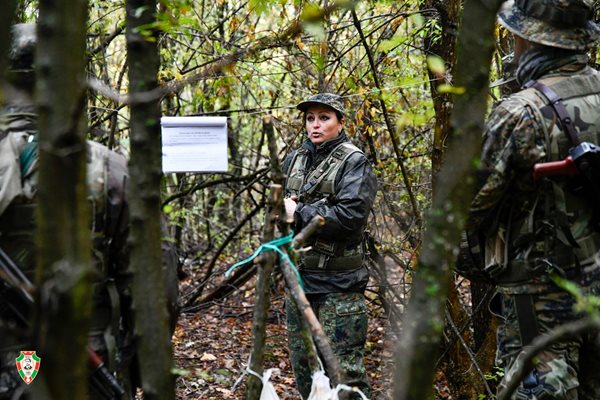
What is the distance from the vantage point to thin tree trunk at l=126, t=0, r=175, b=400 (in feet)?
4.55

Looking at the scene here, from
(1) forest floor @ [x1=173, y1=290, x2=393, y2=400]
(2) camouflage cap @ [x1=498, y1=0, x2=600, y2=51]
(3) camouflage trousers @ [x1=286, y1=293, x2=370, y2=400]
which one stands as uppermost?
(2) camouflage cap @ [x1=498, y1=0, x2=600, y2=51]

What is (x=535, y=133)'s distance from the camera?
9.50 feet

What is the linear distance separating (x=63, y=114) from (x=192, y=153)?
3.92 metres

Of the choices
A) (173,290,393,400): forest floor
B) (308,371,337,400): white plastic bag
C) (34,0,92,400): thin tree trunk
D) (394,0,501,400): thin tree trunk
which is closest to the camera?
(34,0,92,400): thin tree trunk

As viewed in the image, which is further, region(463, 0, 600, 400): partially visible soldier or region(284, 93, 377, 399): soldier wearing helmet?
region(284, 93, 377, 399): soldier wearing helmet

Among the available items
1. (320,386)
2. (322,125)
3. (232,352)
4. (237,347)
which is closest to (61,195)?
(320,386)

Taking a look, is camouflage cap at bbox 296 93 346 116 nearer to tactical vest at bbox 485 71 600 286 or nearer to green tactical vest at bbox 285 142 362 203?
green tactical vest at bbox 285 142 362 203

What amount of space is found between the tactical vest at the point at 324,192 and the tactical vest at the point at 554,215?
1349mm

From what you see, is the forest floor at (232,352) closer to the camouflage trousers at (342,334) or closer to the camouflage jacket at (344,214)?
the camouflage trousers at (342,334)

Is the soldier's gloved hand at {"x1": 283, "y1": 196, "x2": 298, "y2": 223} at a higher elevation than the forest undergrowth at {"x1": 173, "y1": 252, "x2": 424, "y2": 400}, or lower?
higher

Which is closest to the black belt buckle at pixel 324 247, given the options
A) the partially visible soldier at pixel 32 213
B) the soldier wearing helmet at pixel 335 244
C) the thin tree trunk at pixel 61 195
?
the soldier wearing helmet at pixel 335 244

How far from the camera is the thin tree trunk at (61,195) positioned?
1.10m

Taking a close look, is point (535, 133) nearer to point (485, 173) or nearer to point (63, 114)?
point (485, 173)

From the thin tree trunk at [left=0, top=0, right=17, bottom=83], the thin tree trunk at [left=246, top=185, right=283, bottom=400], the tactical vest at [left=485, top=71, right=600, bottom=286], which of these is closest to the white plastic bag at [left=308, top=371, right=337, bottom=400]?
the thin tree trunk at [left=246, top=185, right=283, bottom=400]
